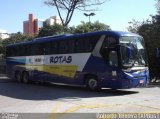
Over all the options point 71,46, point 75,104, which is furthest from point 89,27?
point 75,104

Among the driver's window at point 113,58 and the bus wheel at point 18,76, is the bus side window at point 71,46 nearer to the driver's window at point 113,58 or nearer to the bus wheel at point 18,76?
the driver's window at point 113,58

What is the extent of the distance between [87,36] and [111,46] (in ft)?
6.38

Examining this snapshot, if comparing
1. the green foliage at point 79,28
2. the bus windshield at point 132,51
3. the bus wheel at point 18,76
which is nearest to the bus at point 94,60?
the bus windshield at point 132,51

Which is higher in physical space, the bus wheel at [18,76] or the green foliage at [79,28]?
the green foliage at [79,28]

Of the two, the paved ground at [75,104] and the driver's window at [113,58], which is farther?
the driver's window at [113,58]

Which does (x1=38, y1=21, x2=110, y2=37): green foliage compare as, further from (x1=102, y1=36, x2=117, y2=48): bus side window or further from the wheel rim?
(x1=102, y1=36, x2=117, y2=48): bus side window

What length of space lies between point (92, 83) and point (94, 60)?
124cm

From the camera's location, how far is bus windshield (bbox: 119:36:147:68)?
58.4 feet

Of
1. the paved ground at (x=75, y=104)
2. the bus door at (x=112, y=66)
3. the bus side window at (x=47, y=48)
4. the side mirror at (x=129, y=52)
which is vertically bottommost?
the paved ground at (x=75, y=104)

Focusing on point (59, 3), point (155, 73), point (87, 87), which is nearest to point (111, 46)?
point (87, 87)

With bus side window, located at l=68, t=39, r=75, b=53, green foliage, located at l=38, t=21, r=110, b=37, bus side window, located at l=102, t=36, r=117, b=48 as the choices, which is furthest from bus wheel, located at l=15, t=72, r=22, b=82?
green foliage, located at l=38, t=21, r=110, b=37

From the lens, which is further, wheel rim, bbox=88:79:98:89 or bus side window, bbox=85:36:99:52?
wheel rim, bbox=88:79:98:89

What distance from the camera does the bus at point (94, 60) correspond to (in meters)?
17.9

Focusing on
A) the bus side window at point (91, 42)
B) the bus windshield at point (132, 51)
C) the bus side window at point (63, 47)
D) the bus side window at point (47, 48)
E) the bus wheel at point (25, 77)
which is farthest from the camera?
the bus wheel at point (25, 77)
